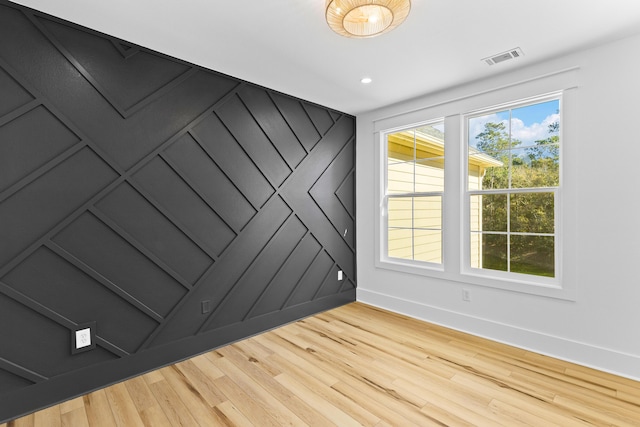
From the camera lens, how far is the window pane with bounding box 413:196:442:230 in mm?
3396

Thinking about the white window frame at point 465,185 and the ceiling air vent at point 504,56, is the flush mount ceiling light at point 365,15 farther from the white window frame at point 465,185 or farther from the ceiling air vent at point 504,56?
the white window frame at point 465,185

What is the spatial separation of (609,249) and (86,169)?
3820mm

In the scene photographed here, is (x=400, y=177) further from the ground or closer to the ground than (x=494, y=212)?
further from the ground

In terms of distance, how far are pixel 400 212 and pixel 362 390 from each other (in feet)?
7.23

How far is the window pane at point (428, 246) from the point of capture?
3.44 m

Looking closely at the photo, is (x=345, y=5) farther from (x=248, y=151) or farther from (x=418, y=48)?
(x=248, y=151)

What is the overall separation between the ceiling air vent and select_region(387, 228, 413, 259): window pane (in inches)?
74.3

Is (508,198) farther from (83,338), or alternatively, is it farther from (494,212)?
(83,338)

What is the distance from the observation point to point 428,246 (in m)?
3.52

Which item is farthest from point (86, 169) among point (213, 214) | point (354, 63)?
point (354, 63)

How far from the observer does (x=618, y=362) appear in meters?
2.23

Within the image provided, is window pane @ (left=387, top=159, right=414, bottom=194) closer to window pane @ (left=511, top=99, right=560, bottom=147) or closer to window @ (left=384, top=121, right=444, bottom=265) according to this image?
window @ (left=384, top=121, right=444, bottom=265)

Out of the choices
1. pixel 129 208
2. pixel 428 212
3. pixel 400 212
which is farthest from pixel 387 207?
pixel 129 208

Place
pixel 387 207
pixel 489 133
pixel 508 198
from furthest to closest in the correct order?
pixel 387 207, pixel 489 133, pixel 508 198
